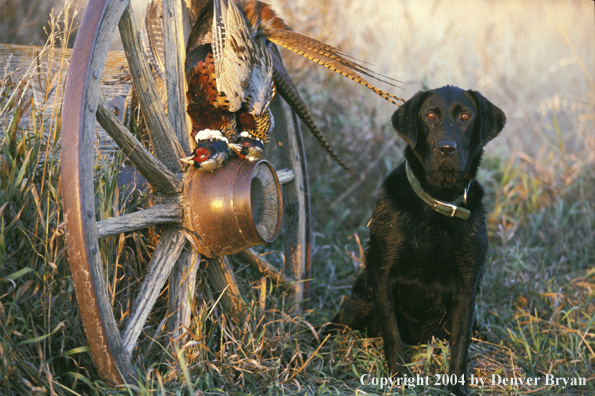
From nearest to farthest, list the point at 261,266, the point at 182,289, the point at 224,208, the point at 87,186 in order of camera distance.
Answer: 1. the point at 87,186
2. the point at 224,208
3. the point at 182,289
4. the point at 261,266

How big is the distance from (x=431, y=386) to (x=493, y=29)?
5.43m

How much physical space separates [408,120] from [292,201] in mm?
956

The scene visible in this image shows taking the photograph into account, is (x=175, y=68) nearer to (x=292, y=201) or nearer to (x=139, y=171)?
(x=139, y=171)

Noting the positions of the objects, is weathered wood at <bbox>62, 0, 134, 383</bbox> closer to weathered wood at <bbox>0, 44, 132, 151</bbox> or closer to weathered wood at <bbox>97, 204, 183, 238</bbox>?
weathered wood at <bbox>97, 204, 183, 238</bbox>

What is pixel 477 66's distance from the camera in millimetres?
6512

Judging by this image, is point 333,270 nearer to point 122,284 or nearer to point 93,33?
point 122,284

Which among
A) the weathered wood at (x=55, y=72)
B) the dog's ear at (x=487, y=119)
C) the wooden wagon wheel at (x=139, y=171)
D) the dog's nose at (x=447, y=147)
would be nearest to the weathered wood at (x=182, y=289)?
the wooden wagon wheel at (x=139, y=171)

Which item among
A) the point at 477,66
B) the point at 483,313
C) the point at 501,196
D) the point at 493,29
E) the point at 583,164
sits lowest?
the point at 483,313

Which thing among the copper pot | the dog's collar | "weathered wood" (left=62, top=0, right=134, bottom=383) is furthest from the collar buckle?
"weathered wood" (left=62, top=0, right=134, bottom=383)

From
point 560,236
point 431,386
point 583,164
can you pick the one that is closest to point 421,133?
point 431,386

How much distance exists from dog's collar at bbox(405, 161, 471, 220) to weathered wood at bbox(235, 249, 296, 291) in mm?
846

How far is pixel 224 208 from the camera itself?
84.4 inches
